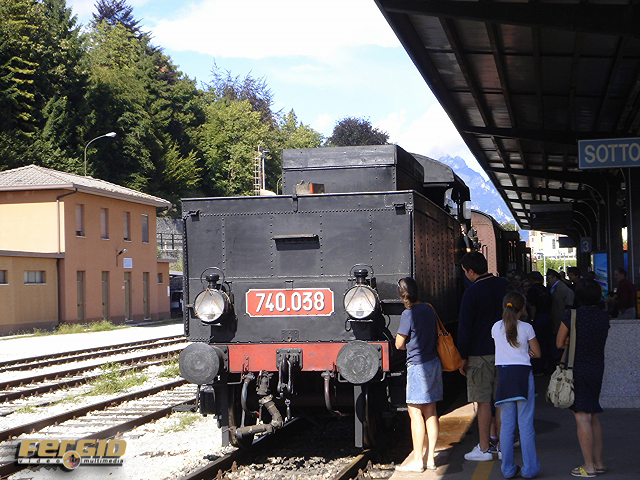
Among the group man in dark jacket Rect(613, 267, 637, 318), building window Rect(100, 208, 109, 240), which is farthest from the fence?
man in dark jacket Rect(613, 267, 637, 318)

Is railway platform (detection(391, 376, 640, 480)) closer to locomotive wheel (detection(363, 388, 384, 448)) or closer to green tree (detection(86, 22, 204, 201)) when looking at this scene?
locomotive wheel (detection(363, 388, 384, 448))

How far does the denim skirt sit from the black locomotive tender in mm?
255

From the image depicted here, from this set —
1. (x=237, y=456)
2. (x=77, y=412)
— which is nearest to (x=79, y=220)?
(x=77, y=412)

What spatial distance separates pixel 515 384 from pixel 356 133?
6756cm

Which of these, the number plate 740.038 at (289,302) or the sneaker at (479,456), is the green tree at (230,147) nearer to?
the number plate 740.038 at (289,302)

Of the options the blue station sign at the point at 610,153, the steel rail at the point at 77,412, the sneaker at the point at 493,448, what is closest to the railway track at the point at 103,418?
the steel rail at the point at 77,412

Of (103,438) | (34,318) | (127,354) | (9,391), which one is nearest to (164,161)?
(34,318)

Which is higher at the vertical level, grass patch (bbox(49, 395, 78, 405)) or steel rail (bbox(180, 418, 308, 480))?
steel rail (bbox(180, 418, 308, 480))

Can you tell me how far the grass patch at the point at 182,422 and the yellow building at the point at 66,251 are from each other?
20247 millimetres

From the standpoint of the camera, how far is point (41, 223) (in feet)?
111

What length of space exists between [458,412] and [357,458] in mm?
2845

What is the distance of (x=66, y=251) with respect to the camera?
1312 inches

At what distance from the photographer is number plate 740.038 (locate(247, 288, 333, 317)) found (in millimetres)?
7461

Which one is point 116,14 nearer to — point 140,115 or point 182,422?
point 140,115
